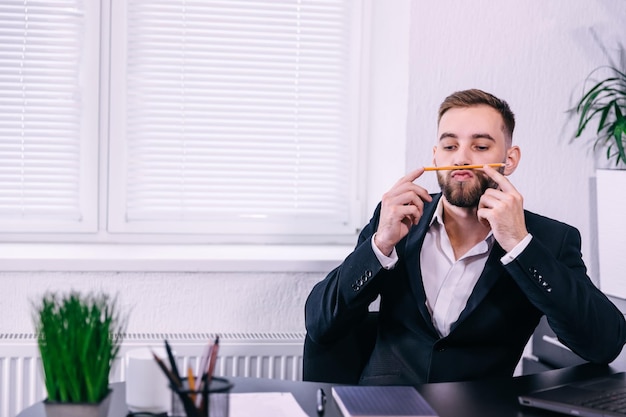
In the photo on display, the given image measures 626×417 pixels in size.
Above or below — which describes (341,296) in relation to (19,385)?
above

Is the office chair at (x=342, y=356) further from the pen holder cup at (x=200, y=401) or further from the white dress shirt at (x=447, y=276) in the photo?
the pen holder cup at (x=200, y=401)

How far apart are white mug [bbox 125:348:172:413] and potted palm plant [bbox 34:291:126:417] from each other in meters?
0.12

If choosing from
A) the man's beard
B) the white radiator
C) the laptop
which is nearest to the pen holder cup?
the laptop

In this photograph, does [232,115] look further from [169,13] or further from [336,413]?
[336,413]

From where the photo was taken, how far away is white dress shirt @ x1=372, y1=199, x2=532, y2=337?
198 cm

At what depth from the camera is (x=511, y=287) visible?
6.32ft

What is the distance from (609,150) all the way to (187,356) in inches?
63.5

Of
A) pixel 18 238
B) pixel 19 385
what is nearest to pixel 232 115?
pixel 18 238

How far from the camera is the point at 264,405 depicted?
140cm

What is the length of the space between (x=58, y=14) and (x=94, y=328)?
6.19ft

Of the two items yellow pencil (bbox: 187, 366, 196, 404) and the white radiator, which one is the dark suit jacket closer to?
the white radiator

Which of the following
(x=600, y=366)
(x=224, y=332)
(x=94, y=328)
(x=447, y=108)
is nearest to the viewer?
(x=94, y=328)

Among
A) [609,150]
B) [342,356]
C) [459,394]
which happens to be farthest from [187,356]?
[609,150]

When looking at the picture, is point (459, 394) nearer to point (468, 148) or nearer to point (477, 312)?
point (477, 312)
